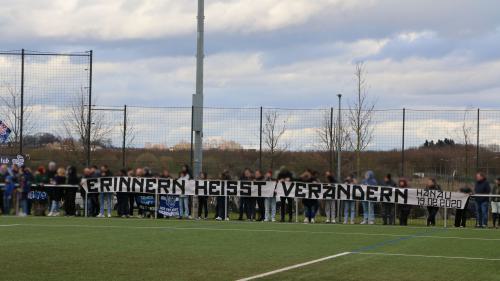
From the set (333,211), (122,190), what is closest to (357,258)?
(333,211)

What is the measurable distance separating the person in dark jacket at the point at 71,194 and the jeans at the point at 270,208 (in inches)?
274

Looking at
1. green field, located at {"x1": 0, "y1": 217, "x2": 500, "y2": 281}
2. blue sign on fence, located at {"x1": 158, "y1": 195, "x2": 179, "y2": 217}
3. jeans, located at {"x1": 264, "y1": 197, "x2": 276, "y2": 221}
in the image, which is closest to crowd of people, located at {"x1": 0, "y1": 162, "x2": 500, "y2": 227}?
jeans, located at {"x1": 264, "y1": 197, "x2": 276, "y2": 221}

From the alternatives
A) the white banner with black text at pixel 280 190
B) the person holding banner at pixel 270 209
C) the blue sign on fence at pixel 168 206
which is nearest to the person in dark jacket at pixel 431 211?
the white banner with black text at pixel 280 190

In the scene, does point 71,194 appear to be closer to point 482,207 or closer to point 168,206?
point 168,206

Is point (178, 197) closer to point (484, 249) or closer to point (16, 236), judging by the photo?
point (16, 236)

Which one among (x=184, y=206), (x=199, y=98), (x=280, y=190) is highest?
(x=199, y=98)

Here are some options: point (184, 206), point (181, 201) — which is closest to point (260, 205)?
point (184, 206)

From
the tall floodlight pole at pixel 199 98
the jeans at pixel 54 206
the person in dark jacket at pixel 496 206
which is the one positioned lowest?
the jeans at pixel 54 206

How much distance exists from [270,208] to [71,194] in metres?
7.30

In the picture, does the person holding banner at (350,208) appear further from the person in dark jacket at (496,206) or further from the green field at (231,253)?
the green field at (231,253)

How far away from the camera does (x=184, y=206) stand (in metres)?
30.1

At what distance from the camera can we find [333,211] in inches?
1142

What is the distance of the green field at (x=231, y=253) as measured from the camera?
11828 mm

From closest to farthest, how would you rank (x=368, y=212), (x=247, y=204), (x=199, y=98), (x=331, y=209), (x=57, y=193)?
1. (x=368, y=212)
2. (x=331, y=209)
3. (x=247, y=204)
4. (x=57, y=193)
5. (x=199, y=98)
